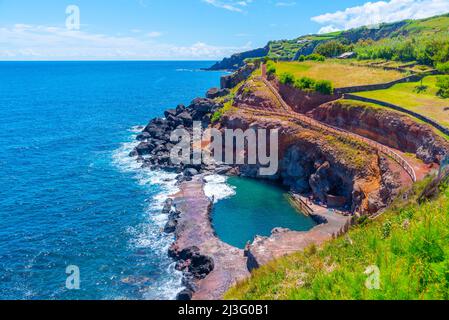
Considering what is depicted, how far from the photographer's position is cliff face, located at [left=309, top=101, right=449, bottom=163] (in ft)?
171

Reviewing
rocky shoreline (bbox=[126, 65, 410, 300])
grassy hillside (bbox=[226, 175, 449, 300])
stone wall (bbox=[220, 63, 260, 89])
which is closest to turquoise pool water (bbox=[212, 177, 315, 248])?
rocky shoreline (bbox=[126, 65, 410, 300])

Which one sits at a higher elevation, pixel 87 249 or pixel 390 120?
pixel 390 120

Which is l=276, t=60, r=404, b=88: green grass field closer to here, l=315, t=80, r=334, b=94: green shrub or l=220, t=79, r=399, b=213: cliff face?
l=315, t=80, r=334, b=94: green shrub

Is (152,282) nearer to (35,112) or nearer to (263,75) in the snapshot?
(263,75)

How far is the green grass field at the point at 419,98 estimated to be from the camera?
58.5 meters

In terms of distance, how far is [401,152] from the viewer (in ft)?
189

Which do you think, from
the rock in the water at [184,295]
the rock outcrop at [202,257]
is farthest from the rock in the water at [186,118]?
the rock in the water at [184,295]

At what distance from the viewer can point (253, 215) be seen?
59375 millimetres

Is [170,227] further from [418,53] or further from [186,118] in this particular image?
[418,53]

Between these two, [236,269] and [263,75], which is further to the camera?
[263,75]

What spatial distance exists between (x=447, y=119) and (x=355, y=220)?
30.9 metres

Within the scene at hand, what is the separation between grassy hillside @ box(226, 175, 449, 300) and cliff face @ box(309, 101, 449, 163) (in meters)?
29.3

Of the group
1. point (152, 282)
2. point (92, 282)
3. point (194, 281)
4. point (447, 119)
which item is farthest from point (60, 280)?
point (447, 119)

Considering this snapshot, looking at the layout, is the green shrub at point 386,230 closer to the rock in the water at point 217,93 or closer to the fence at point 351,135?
the fence at point 351,135
